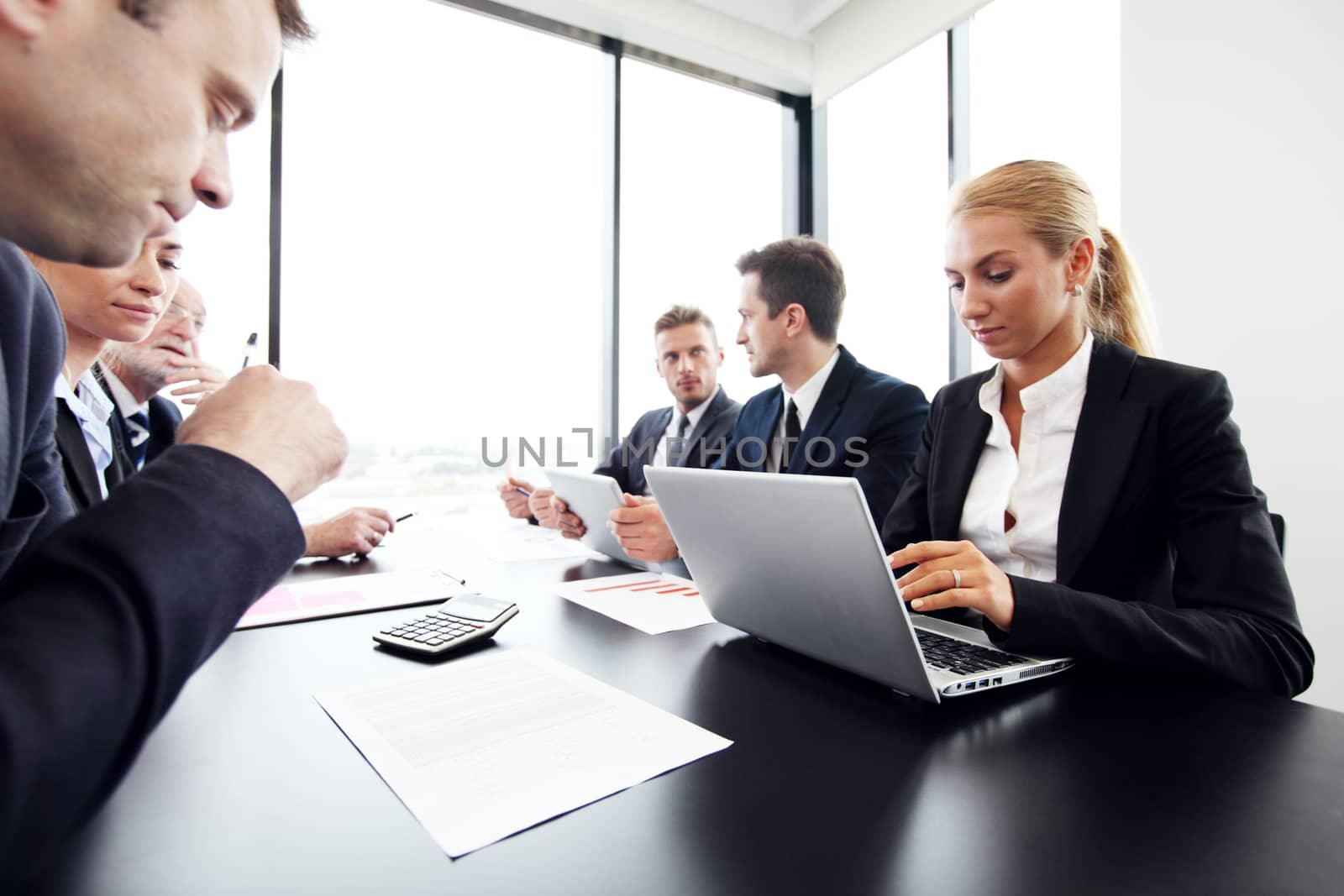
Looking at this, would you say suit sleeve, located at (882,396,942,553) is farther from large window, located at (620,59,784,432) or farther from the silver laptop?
large window, located at (620,59,784,432)

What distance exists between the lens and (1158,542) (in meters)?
1.19

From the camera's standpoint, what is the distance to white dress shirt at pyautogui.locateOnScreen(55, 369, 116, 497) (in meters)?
1.57

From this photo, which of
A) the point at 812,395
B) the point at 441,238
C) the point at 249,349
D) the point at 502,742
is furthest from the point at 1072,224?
the point at 441,238

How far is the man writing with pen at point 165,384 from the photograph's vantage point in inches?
71.8

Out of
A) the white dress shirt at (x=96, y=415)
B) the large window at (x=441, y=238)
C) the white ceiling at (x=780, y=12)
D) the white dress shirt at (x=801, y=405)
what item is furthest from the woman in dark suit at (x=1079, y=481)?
the white ceiling at (x=780, y=12)

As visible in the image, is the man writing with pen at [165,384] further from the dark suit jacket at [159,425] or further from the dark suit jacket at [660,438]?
the dark suit jacket at [660,438]

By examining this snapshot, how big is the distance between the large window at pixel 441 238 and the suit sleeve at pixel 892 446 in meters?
1.99

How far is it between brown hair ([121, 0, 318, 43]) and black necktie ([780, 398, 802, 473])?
5.51ft

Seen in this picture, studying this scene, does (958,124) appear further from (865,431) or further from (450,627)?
(450,627)

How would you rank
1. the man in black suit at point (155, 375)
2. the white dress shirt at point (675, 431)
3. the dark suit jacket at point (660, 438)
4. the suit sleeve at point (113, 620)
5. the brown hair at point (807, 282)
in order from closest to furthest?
the suit sleeve at point (113, 620), the man in black suit at point (155, 375), the brown hair at point (807, 282), the dark suit jacket at point (660, 438), the white dress shirt at point (675, 431)

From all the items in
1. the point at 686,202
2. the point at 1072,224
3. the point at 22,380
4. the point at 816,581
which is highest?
the point at 686,202

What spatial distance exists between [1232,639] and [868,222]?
341 cm

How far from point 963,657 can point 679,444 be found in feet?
7.10

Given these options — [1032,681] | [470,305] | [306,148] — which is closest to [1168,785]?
[1032,681]
